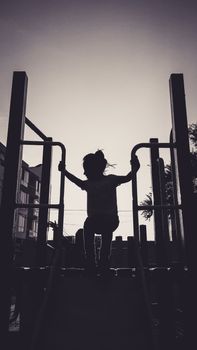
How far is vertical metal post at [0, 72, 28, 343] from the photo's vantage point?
2439 mm

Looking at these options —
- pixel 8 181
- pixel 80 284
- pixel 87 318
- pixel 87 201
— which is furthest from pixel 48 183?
pixel 87 318

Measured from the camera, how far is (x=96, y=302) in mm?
2326

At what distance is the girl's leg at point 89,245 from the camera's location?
288 centimetres

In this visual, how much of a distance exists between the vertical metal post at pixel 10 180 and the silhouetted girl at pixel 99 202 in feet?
1.64

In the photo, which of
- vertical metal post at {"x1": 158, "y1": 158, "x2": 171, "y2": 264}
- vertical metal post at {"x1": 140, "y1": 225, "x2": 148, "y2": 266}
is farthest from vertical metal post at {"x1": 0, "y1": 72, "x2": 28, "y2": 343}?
vertical metal post at {"x1": 140, "y1": 225, "x2": 148, "y2": 266}

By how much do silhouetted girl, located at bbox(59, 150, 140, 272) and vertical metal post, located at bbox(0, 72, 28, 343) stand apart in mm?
501

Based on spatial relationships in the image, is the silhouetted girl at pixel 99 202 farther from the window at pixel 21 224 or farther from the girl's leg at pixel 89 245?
the window at pixel 21 224

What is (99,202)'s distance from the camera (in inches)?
120

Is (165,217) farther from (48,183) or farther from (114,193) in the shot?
(48,183)

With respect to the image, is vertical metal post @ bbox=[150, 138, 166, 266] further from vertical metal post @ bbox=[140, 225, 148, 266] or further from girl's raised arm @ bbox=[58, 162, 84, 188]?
girl's raised arm @ bbox=[58, 162, 84, 188]

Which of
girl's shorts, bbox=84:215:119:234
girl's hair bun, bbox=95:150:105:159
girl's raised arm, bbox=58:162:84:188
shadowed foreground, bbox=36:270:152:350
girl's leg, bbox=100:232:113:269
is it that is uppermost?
girl's hair bun, bbox=95:150:105:159

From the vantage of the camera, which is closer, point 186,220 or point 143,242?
point 186,220

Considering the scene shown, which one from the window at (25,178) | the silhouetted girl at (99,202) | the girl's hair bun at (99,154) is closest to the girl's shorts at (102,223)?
the silhouetted girl at (99,202)

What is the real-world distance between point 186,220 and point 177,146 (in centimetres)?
69
